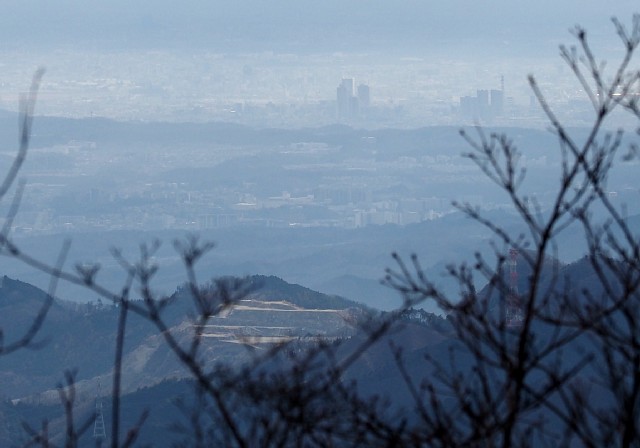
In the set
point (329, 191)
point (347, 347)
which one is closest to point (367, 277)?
point (329, 191)

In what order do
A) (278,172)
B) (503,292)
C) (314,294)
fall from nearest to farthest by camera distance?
(503,292) → (314,294) → (278,172)

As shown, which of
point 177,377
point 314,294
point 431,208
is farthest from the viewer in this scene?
point 431,208

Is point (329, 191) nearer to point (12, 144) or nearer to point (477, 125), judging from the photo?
point (12, 144)

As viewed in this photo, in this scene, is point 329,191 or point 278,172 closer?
point 329,191

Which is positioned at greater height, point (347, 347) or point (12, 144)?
point (12, 144)

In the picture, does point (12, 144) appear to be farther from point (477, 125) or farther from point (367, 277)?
point (477, 125)

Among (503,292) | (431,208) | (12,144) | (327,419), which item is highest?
(12,144)

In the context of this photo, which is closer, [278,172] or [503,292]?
[503,292]

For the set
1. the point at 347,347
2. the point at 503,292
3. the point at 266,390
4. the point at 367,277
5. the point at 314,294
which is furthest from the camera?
the point at 367,277

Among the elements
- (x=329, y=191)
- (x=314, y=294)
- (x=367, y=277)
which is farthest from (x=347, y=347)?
(x=329, y=191)
